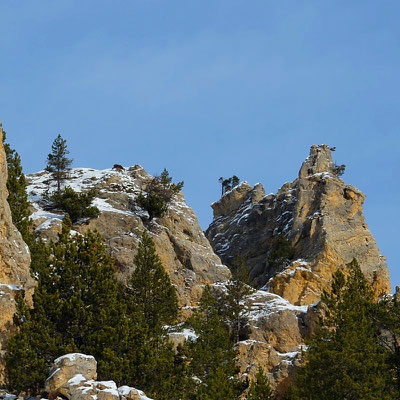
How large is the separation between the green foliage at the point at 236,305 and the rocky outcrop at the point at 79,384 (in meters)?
31.5

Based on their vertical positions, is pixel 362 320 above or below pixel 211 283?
below

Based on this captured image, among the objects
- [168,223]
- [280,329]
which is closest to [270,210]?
[168,223]

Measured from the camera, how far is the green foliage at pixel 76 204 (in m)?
72.6

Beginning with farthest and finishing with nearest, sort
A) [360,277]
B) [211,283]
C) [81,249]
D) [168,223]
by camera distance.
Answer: [168,223] → [211,283] → [360,277] → [81,249]

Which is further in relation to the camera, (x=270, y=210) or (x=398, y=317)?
(x=270, y=210)

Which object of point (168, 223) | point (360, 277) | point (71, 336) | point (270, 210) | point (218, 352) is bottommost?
point (71, 336)

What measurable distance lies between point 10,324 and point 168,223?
4085cm

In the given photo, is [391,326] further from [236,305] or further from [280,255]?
[280,255]

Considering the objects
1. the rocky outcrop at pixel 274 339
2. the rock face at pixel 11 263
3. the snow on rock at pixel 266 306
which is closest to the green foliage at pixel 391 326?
the rocky outcrop at pixel 274 339

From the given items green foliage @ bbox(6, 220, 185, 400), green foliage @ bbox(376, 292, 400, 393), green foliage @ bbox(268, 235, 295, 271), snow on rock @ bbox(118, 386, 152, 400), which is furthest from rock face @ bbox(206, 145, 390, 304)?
snow on rock @ bbox(118, 386, 152, 400)

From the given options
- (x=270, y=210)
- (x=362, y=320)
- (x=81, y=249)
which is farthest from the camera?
(x=270, y=210)

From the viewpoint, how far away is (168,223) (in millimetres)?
79250

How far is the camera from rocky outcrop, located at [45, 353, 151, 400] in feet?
101

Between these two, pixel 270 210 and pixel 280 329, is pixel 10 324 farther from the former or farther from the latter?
pixel 270 210
